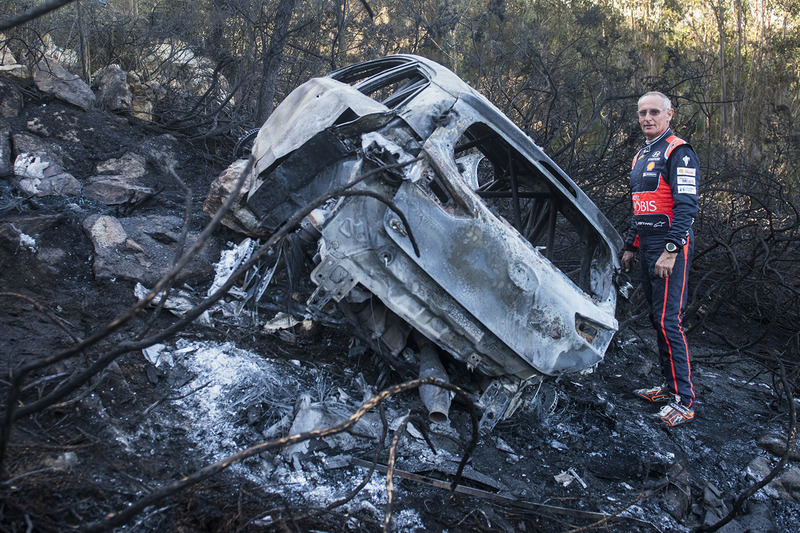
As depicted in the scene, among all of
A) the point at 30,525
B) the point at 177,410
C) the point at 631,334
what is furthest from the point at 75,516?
the point at 631,334

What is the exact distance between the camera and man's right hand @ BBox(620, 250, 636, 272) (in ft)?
14.5

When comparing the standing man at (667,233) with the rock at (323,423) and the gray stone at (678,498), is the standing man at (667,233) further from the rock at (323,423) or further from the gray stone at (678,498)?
the rock at (323,423)

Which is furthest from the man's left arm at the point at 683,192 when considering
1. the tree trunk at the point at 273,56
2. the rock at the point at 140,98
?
the rock at the point at 140,98

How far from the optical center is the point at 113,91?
21.7 feet

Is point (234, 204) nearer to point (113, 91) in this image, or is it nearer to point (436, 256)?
point (436, 256)

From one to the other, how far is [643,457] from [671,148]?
209 centimetres

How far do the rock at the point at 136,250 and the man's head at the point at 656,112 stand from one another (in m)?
3.58

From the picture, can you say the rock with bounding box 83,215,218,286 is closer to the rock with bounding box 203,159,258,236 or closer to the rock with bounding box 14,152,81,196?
the rock with bounding box 203,159,258,236

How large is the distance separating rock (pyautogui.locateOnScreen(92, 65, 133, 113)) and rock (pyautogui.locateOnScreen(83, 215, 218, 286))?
266 centimetres

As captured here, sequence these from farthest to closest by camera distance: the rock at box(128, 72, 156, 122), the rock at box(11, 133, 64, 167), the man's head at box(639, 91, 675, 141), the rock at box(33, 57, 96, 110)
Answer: the rock at box(128, 72, 156, 122) → the rock at box(33, 57, 96, 110) → the rock at box(11, 133, 64, 167) → the man's head at box(639, 91, 675, 141)

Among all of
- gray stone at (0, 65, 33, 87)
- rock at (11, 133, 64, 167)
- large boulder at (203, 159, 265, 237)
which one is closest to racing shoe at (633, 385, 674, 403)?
Result: large boulder at (203, 159, 265, 237)

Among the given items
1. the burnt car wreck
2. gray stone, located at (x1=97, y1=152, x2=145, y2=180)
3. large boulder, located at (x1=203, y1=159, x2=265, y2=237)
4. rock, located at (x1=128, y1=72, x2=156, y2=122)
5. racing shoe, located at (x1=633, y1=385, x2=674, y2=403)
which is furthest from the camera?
rock, located at (x1=128, y1=72, x2=156, y2=122)

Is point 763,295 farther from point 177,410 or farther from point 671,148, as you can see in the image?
point 177,410

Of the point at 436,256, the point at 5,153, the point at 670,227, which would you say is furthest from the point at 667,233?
the point at 5,153
